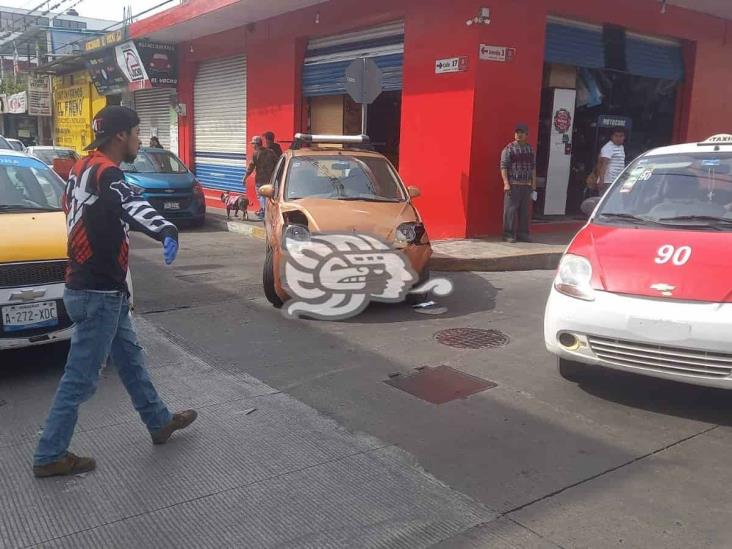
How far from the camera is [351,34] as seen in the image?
1323 centimetres

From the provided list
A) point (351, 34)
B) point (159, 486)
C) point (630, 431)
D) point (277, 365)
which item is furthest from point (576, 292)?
point (351, 34)

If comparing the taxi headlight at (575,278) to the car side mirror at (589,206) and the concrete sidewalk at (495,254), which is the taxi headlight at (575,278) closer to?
the car side mirror at (589,206)

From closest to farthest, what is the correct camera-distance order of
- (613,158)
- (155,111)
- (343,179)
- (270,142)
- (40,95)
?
(343,179)
(613,158)
(270,142)
(155,111)
(40,95)

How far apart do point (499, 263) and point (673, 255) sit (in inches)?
199

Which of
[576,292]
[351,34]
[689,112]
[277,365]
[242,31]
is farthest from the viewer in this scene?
[242,31]

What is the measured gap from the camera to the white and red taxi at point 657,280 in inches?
161

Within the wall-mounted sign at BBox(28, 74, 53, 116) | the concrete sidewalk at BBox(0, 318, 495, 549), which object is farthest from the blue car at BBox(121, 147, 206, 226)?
the wall-mounted sign at BBox(28, 74, 53, 116)

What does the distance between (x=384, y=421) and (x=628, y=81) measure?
11859mm

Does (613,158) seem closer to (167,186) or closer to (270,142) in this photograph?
(270,142)

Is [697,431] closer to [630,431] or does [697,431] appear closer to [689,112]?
[630,431]

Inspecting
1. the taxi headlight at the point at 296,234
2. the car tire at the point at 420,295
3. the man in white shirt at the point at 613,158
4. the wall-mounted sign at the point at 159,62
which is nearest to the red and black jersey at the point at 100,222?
the taxi headlight at the point at 296,234

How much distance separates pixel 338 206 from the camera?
7238mm

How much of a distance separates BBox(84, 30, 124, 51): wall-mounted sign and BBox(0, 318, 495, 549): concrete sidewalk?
18.6m

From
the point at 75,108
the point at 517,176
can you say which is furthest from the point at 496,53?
the point at 75,108
